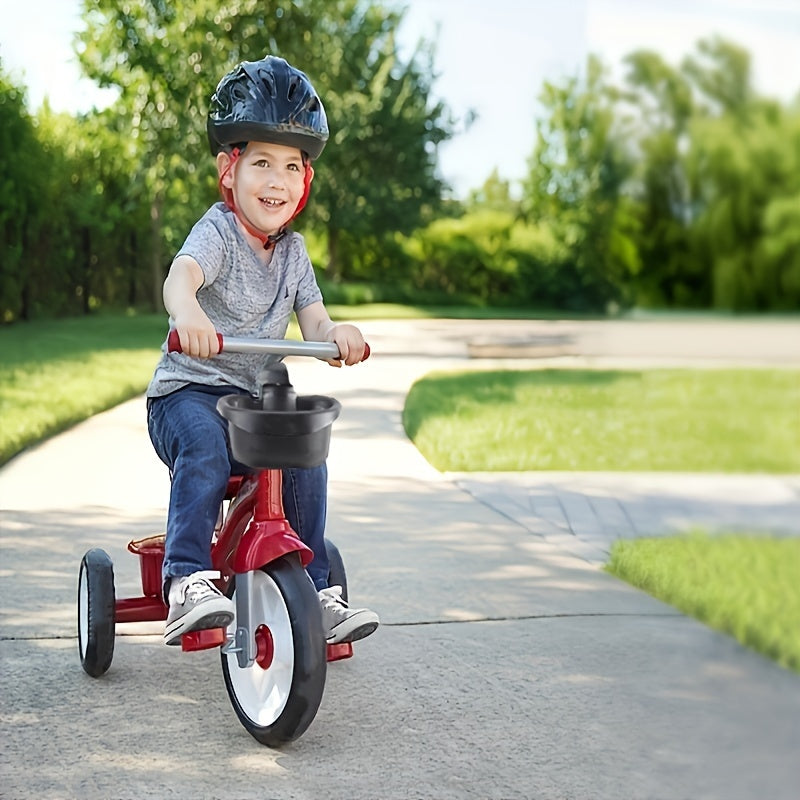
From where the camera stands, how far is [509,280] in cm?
3469

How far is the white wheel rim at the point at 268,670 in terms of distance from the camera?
2.57 m

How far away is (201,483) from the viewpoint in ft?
9.02

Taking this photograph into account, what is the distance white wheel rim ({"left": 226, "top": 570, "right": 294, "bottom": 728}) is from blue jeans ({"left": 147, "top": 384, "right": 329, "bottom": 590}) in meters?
0.18

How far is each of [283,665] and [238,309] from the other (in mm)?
913

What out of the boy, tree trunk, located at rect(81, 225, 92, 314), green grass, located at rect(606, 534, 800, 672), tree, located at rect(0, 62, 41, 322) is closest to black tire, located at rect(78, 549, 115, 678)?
the boy

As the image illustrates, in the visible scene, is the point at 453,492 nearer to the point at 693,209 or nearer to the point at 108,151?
the point at 693,209

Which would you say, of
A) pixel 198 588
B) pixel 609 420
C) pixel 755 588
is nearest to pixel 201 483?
pixel 198 588

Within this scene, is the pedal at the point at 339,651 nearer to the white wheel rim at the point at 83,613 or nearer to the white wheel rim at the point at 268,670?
the white wheel rim at the point at 268,670

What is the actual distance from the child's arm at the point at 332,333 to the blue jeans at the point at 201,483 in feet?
0.88

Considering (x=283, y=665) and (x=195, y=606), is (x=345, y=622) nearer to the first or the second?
(x=283, y=665)

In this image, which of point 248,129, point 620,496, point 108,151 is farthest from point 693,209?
point 108,151

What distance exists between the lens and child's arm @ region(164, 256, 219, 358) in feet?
7.94

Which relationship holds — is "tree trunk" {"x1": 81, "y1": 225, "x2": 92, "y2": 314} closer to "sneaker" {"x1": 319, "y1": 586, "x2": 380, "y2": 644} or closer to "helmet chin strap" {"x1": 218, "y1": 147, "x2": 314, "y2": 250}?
"helmet chin strap" {"x1": 218, "y1": 147, "x2": 314, "y2": 250}

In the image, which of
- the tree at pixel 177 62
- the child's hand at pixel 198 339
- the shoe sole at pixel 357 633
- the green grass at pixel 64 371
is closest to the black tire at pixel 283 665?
the shoe sole at pixel 357 633
